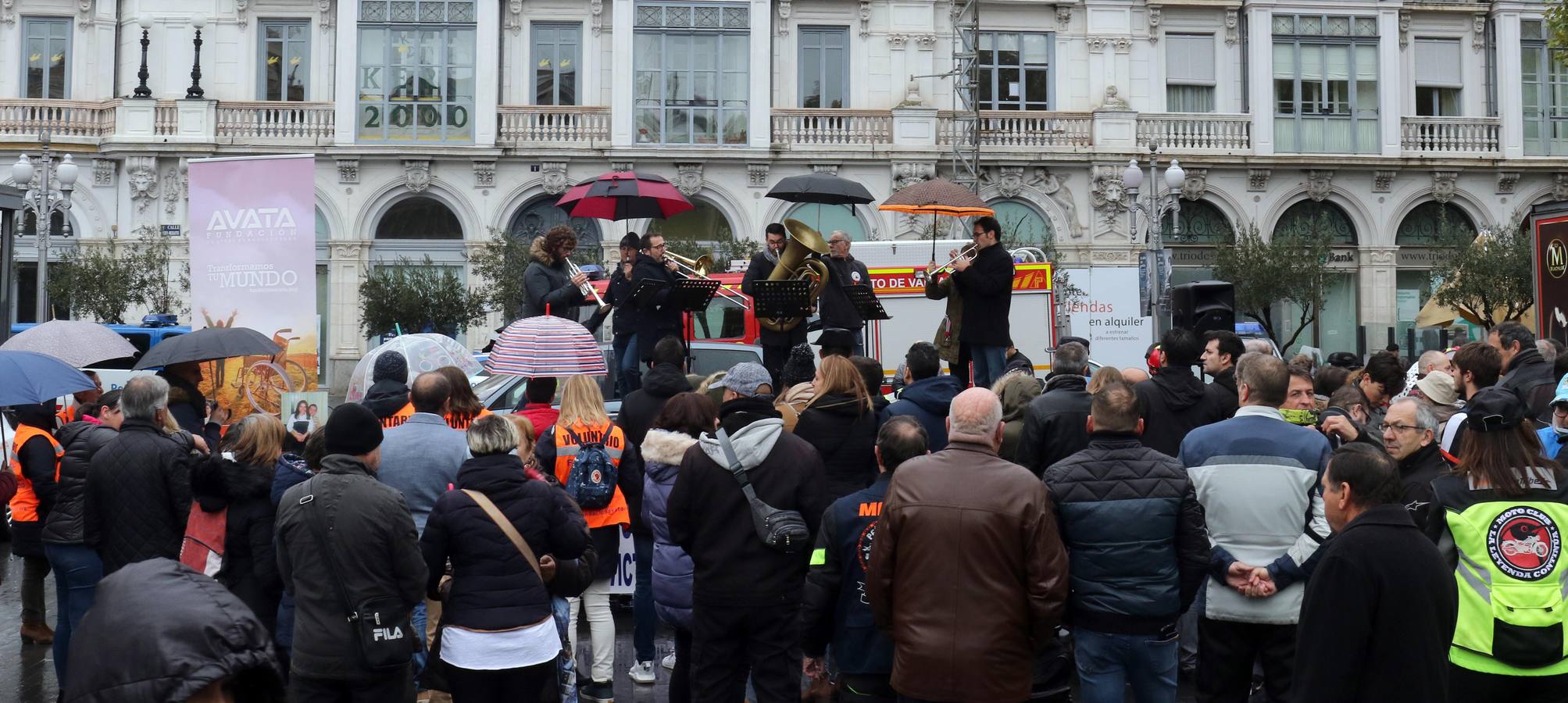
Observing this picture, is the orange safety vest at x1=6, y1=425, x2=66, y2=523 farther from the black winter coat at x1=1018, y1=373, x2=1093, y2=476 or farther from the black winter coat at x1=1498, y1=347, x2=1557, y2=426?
the black winter coat at x1=1498, y1=347, x2=1557, y2=426

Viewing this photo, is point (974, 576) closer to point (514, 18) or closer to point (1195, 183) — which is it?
point (514, 18)

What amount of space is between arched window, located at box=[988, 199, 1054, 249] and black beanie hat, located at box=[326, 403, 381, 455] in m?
28.9

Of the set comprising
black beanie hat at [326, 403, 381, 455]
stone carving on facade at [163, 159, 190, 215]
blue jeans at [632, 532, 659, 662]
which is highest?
stone carving on facade at [163, 159, 190, 215]

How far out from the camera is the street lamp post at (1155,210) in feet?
80.7

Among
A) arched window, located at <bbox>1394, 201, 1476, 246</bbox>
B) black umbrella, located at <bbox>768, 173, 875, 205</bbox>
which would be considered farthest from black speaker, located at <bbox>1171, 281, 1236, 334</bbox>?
arched window, located at <bbox>1394, 201, 1476, 246</bbox>

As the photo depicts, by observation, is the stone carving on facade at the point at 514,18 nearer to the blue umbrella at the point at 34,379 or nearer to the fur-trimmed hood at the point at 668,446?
the blue umbrella at the point at 34,379

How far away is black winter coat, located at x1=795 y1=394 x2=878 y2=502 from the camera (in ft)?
25.4

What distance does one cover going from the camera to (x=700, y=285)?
12.9 metres

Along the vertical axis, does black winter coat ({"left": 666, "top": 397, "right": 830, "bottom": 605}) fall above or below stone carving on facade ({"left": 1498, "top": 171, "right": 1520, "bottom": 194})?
below

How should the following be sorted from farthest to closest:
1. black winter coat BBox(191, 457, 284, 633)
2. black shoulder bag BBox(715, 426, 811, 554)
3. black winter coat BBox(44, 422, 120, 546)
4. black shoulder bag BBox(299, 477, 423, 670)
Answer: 1. black winter coat BBox(44, 422, 120, 546)
2. black winter coat BBox(191, 457, 284, 633)
3. black shoulder bag BBox(715, 426, 811, 554)
4. black shoulder bag BBox(299, 477, 423, 670)

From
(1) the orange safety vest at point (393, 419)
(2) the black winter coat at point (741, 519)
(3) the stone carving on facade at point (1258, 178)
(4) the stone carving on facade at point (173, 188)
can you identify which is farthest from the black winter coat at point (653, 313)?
(3) the stone carving on facade at point (1258, 178)

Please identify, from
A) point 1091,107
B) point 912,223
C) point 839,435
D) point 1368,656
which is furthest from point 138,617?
point 1091,107

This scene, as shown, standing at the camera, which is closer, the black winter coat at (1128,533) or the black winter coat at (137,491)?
the black winter coat at (1128,533)

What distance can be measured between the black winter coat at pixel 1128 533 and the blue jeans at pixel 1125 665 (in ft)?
0.24
